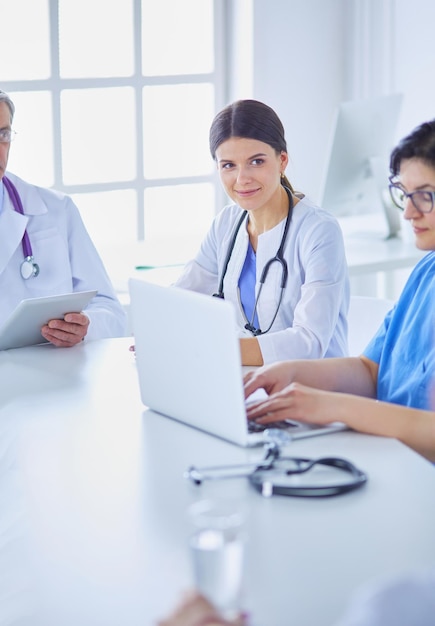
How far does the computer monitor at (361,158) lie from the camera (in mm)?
3807

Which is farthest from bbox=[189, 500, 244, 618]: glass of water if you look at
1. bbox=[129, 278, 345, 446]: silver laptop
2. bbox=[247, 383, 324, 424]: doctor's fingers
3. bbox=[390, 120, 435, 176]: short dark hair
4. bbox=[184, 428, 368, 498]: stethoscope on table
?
bbox=[390, 120, 435, 176]: short dark hair

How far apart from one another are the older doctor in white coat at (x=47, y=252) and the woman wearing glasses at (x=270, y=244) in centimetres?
31

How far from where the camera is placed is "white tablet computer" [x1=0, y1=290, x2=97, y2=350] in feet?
7.30

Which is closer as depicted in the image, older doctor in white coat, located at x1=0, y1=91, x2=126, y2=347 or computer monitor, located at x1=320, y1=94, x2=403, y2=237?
older doctor in white coat, located at x1=0, y1=91, x2=126, y2=347

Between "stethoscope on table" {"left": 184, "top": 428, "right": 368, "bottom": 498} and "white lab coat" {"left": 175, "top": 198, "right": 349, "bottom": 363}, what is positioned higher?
"white lab coat" {"left": 175, "top": 198, "right": 349, "bottom": 363}

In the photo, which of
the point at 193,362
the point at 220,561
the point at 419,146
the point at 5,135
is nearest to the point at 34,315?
the point at 5,135

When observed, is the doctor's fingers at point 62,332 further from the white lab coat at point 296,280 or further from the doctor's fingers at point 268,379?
the doctor's fingers at point 268,379

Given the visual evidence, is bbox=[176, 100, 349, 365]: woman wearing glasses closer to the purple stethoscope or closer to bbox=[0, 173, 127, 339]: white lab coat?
bbox=[0, 173, 127, 339]: white lab coat

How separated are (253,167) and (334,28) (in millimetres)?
2187

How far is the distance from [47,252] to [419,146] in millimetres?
1142

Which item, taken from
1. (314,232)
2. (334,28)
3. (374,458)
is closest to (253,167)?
(314,232)

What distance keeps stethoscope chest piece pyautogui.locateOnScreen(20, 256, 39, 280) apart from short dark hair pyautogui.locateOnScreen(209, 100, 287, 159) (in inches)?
21.6

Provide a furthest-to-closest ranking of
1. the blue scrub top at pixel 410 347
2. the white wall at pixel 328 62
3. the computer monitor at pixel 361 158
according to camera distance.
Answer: the white wall at pixel 328 62 < the computer monitor at pixel 361 158 < the blue scrub top at pixel 410 347

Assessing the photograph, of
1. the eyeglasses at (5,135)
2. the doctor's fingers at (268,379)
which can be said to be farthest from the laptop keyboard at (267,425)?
the eyeglasses at (5,135)
